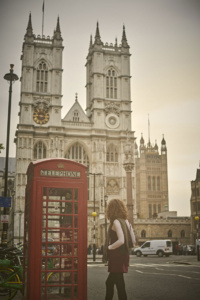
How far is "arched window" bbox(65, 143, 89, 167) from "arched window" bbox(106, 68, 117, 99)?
30.8ft

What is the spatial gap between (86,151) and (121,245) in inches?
1969

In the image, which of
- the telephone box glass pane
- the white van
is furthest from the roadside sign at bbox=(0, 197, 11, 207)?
the white van

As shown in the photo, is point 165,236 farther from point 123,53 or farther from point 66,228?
point 66,228

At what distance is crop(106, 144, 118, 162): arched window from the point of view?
5650cm

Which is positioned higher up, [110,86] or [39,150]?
[110,86]

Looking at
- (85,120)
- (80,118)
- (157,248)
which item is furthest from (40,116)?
(157,248)

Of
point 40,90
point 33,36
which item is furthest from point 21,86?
point 33,36

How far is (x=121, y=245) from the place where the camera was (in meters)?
6.00

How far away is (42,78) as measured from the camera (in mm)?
57156

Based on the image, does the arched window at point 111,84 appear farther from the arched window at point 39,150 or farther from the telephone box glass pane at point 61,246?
the telephone box glass pane at point 61,246

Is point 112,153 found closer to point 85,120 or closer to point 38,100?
point 85,120

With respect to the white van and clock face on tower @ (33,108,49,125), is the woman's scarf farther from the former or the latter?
clock face on tower @ (33,108,49,125)

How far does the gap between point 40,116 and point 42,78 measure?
6166mm

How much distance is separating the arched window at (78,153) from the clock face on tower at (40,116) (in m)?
5.48
